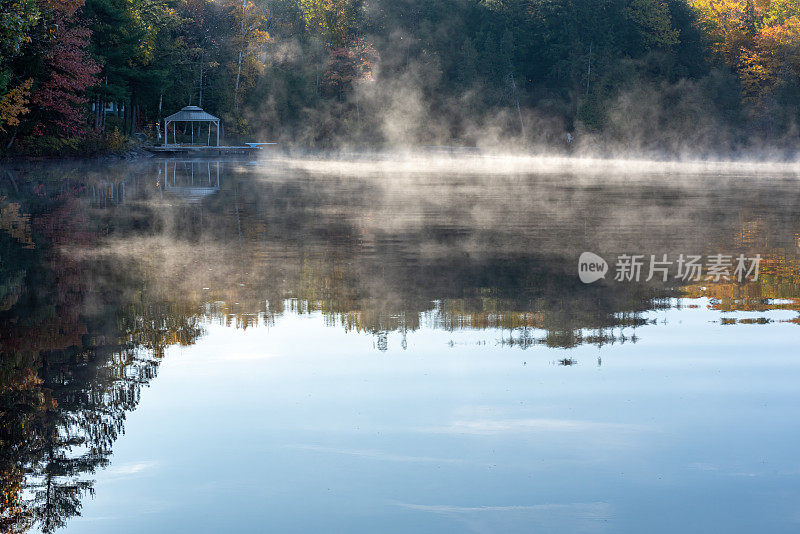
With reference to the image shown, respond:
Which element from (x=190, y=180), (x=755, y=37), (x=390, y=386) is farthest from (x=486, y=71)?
(x=390, y=386)

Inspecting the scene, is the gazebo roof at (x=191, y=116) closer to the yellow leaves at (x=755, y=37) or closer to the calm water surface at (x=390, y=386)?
the calm water surface at (x=390, y=386)

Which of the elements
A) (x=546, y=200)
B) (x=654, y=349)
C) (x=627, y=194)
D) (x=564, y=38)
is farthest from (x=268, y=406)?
(x=564, y=38)

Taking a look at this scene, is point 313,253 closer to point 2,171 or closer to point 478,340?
point 478,340

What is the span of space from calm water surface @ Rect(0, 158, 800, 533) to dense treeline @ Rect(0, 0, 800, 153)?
2094 inches

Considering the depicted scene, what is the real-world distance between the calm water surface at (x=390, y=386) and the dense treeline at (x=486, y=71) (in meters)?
53.2

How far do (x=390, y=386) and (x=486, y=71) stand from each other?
84549mm

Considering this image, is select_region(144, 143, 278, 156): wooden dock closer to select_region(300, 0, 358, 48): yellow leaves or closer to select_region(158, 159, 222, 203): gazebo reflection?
select_region(158, 159, 222, 203): gazebo reflection

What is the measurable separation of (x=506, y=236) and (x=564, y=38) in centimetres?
7555

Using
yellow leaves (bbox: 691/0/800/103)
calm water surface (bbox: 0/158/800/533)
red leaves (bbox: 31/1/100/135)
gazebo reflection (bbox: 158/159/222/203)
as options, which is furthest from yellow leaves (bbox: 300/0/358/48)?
calm water surface (bbox: 0/158/800/533)

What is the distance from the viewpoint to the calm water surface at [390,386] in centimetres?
530

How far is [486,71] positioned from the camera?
3521 inches

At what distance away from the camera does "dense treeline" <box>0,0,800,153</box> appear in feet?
246

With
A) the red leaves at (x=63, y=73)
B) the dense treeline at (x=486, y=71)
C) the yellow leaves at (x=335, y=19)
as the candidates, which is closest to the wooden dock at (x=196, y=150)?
the dense treeline at (x=486, y=71)

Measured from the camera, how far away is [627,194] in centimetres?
2919
